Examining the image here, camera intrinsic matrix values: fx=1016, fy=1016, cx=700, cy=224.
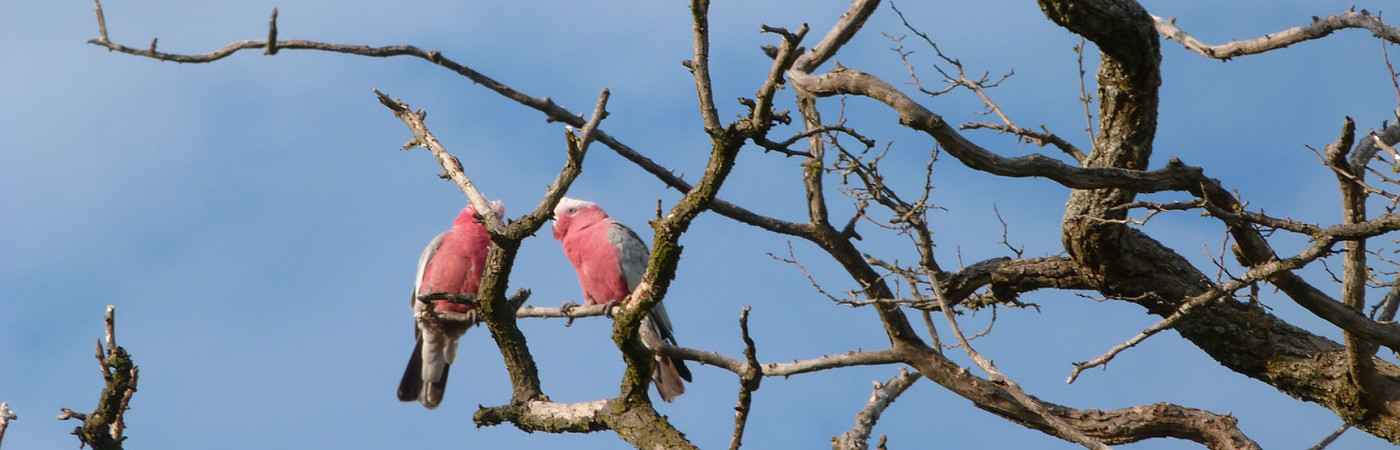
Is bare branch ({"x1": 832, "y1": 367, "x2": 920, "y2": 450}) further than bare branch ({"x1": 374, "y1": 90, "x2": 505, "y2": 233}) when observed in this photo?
Yes

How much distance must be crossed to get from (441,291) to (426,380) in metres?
0.53

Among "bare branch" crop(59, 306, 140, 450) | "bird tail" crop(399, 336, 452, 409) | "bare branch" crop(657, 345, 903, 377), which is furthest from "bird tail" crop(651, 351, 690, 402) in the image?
"bare branch" crop(59, 306, 140, 450)

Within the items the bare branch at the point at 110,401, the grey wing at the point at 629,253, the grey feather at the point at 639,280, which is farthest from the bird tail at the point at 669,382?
the bare branch at the point at 110,401

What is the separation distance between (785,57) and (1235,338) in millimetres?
2615

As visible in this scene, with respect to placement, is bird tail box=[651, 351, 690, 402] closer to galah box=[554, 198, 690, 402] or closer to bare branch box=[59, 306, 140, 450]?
galah box=[554, 198, 690, 402]

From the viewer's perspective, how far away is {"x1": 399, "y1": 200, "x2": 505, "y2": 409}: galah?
5773 millimetres

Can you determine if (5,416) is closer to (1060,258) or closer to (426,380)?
(426,380)

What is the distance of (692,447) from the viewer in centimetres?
343

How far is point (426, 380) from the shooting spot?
5773mm

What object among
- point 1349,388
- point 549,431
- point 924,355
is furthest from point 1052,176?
point 549,431

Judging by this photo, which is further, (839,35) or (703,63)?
(839,35)

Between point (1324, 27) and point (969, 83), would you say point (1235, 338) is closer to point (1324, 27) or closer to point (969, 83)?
point (1324, 27)

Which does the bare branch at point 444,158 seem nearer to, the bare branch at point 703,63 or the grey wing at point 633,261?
the bare branch at point 703,63

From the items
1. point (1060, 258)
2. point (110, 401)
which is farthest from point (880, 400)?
point (110, 401)
